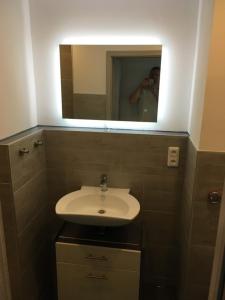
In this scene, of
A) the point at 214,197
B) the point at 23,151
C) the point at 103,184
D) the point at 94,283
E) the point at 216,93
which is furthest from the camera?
the point at 103,184

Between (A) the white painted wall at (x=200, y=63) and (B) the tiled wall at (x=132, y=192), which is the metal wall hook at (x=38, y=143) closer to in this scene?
(B) the tiled wall at (x=132, y=192)

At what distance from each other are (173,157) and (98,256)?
2.72 feet

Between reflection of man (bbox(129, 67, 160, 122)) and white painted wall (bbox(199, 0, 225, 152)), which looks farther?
reflection of man (bbox(129, 67, 160, 122))

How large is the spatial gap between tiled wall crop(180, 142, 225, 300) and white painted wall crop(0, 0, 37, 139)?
1153 mm

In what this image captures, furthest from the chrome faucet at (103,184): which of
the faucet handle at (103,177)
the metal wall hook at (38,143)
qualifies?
the metal wall hook at (38,143)

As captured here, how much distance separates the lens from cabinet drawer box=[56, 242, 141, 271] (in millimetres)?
1596

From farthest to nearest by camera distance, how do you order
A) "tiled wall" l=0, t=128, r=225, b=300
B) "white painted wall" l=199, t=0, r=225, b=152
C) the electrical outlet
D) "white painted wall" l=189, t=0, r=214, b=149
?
the electrical outlet → "tiled wall" l=0, t=128, r=225, b=300 → "white painted wall" l=189, t=0, r=214, b=149 → "white painted wall" l=199, t=0, r=225, b=152

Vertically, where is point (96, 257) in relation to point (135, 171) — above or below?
below

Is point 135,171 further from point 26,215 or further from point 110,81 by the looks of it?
point 26,215

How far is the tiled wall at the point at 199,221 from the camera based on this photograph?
4.61 ft

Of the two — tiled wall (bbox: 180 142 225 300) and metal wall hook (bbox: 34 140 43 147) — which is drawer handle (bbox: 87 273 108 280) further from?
metal wall hook (bbox: 34 140 43 147)

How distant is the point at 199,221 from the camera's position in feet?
4.87

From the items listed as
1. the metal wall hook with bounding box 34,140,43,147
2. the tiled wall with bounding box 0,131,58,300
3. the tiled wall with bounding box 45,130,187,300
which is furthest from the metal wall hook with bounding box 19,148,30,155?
the tiled wall with bounding box 45,130,187,300

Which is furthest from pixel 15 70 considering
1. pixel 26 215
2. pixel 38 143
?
pixel 26 215
